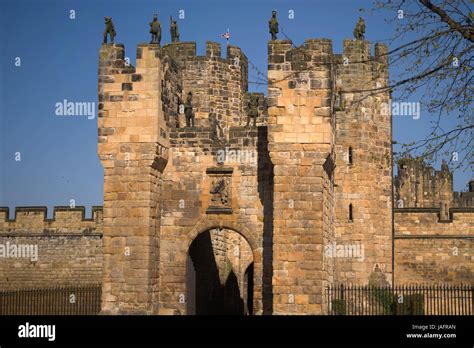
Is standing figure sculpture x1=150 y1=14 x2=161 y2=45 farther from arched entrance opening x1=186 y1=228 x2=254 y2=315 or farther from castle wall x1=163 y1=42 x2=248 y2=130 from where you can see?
castle wall x1=163 y1=42 x2=248 y2=130

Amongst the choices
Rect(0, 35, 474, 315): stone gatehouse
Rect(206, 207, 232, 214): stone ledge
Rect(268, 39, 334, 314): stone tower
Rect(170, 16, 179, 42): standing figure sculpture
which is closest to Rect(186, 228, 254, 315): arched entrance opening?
Rect(0, 35, 474, 315): stone gatehouse

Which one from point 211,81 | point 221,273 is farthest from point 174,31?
point 221,273

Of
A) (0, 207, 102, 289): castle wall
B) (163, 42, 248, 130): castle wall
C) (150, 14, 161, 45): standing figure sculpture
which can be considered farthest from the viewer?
(0, 207, 102, 289): castle wall

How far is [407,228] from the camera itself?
3014 centimetres

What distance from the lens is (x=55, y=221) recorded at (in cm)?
3641

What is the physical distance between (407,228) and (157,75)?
14257 millimetres

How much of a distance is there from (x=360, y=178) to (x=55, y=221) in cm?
1772

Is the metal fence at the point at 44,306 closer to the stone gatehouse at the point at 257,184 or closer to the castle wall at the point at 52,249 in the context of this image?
the stone gatehouse at the point at 257,184

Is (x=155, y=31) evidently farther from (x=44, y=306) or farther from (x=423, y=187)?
(x=423, y=187)

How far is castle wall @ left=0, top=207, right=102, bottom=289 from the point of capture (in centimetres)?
3584

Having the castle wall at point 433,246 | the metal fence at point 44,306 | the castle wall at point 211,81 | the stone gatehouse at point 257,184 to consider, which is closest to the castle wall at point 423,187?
the castle wall at point 433,246

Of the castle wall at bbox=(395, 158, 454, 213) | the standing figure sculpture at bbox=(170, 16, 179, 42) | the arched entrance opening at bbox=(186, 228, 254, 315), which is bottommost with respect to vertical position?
the arched entrance opening at bbox=(186, 228, 254, 315)
